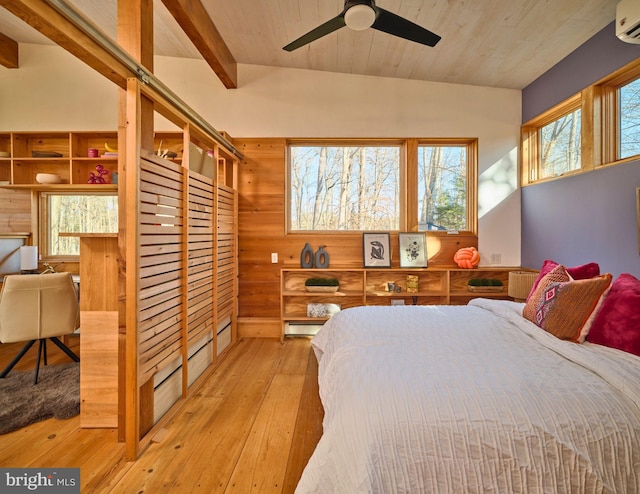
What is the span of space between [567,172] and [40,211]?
5.97m

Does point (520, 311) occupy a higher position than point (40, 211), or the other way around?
point (40, 211)

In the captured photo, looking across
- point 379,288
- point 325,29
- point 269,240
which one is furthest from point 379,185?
point 325,29

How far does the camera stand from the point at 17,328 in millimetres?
2506

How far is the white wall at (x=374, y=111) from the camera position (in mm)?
3639

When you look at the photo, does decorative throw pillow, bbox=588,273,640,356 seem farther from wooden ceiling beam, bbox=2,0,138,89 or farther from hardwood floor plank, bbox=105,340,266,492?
wooden ceiling beam, bbox=2,0,138,89

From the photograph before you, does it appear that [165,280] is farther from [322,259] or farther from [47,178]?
[47,178]

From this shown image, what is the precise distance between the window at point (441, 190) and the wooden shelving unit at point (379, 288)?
0.59 metres

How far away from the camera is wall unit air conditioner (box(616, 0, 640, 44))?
6.46ft

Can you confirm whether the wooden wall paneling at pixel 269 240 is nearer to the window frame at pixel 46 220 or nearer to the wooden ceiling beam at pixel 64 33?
the window frame at pixel 46 220

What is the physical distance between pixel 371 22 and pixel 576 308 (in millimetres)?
1938

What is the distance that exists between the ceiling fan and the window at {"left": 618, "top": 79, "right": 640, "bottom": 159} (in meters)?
1.70

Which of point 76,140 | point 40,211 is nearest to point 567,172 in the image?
point 76,140

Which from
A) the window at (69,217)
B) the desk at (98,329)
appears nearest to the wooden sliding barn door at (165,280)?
the desk at (98,329)

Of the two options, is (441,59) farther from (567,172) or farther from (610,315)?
(610,315)
